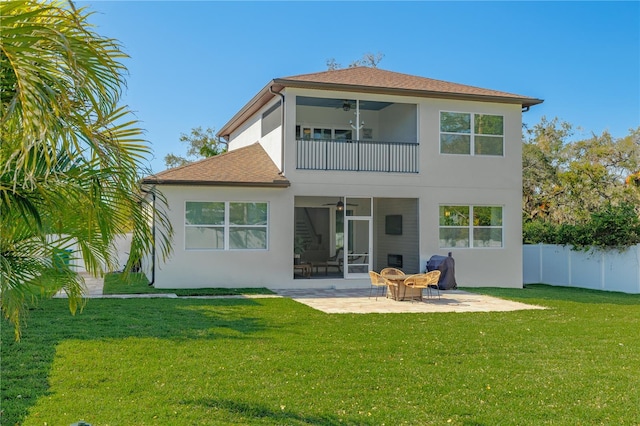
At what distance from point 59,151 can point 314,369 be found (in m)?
4.32

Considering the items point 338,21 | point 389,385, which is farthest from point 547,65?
point 389,385

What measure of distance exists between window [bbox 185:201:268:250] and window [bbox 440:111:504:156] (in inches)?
252

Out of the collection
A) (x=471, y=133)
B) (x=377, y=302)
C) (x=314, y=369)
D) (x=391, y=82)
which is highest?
(x=391, y=82)

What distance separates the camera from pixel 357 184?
58.6 feet

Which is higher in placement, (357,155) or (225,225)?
(357,155)

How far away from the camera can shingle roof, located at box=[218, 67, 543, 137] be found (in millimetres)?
17188

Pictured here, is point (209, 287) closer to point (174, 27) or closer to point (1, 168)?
point (174, 27)

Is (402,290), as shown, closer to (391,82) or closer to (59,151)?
(391,82)

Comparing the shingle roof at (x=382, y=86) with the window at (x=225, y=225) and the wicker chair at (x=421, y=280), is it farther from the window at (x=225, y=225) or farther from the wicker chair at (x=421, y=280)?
the wicker chair at (x=421, y=280)

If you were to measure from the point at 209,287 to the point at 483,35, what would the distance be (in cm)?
1287

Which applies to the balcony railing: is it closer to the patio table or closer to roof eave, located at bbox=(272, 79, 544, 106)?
roof eave, located at bbox=(272, 79, 544, 106)

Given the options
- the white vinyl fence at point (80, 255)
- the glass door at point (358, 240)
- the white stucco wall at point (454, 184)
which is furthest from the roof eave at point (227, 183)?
the glass door at point (358, 240)

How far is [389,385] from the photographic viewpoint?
6.78 m

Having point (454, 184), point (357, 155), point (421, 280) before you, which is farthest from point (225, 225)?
point (454, 184)
